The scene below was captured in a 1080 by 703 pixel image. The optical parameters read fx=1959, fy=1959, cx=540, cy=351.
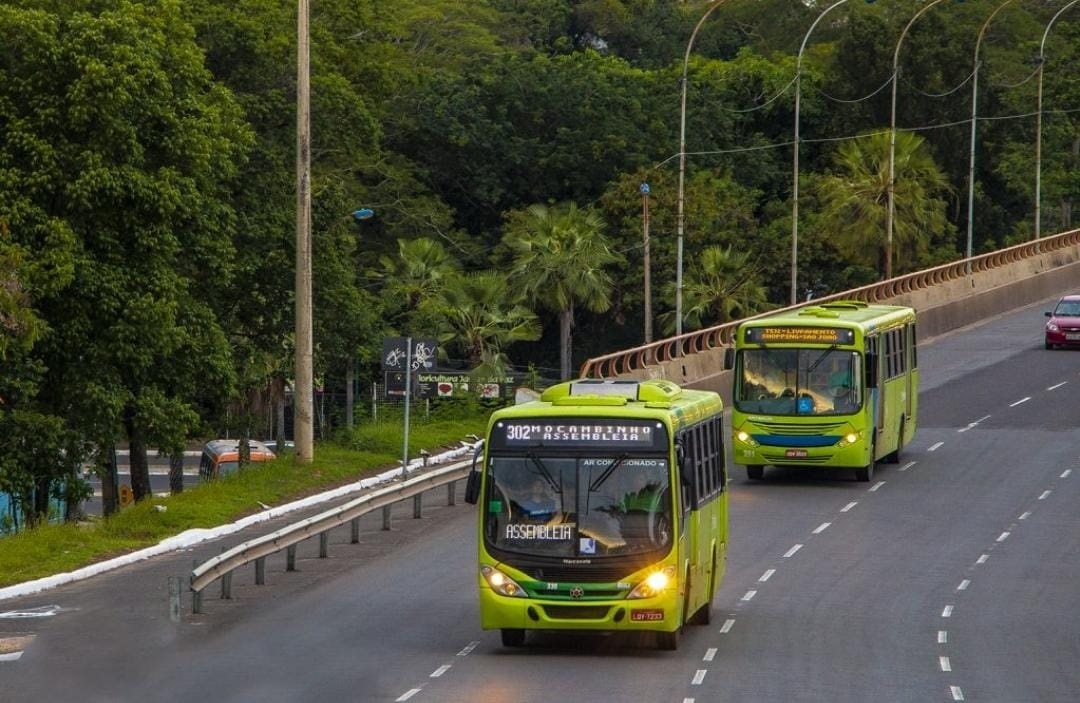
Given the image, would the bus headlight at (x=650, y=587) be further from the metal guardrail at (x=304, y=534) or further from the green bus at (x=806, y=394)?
the green bus at (x=806, y=394)

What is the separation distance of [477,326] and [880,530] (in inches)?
1235

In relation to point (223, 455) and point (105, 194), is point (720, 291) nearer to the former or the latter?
point (223, 455)

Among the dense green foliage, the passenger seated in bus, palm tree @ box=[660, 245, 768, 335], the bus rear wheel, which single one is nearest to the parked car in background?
the dense green foliage

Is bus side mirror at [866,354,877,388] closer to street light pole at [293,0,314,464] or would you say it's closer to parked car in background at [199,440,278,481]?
street light pole at [293,0,314,464]

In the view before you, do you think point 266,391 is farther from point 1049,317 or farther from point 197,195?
point 197,195

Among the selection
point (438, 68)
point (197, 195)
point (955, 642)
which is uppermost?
point (438, 68)

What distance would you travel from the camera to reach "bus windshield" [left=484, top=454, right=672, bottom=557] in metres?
18.2

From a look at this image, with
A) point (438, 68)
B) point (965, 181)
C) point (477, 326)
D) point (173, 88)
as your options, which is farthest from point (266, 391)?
point (965, 181)

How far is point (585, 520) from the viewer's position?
18297 mm

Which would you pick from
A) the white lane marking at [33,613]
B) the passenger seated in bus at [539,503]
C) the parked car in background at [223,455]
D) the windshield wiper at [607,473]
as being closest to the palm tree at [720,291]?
the parked car in background at [223,455]

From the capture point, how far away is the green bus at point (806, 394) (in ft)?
106

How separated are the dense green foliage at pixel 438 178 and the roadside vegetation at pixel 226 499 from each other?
11.5ft

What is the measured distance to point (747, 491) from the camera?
32281 mm

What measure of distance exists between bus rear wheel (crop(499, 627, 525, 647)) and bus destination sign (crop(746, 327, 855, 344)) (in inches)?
578
